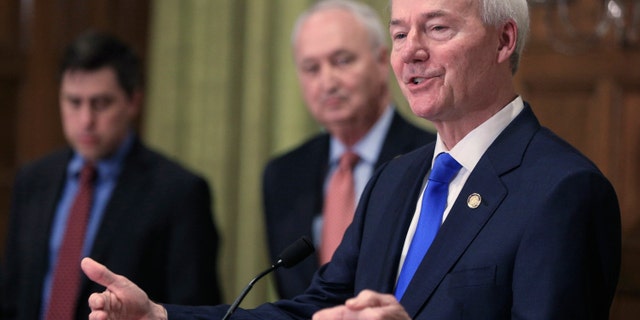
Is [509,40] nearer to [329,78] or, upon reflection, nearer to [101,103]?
[329,78]

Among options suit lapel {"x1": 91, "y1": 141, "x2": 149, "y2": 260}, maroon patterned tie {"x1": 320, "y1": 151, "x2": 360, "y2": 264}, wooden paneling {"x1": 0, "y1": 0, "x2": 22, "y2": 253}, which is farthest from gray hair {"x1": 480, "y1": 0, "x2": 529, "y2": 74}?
wooden paneling {"x1": 0, "y1": 0, "x2": 22, "y2": 253}

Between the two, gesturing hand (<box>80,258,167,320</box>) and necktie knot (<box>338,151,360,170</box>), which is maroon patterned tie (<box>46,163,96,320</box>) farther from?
gesturing hand (<box>80,258,167,320</box>)

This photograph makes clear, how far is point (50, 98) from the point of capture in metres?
5.16

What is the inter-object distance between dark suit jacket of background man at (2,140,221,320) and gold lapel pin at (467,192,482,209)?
1747 mm

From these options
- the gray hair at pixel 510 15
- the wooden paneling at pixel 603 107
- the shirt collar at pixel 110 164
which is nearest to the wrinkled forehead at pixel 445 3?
the gray hair at pixel 510 15

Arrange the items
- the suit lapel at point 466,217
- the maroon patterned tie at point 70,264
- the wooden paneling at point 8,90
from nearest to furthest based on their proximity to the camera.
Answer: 1. the suit lapel at point 466,217
2. the maroon patterned tie at point 70,264
3. the wooden paneling at point 8,90

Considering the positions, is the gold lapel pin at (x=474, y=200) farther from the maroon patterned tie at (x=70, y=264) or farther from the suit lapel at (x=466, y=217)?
the maroon patterned tie at (x=70, y=264)

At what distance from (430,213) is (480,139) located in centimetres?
17

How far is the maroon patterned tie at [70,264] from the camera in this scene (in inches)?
144

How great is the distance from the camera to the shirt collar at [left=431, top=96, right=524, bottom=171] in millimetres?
2133

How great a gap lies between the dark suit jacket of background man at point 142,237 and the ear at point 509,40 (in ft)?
5.73

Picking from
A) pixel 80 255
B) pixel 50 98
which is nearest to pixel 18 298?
pixel 80 255

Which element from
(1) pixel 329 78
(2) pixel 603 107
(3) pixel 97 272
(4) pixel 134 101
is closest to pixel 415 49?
(3) pixel 97 272

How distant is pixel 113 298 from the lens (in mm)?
2062
